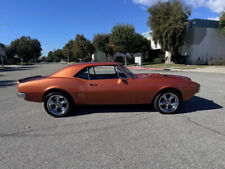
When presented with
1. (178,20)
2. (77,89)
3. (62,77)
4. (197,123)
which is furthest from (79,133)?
(178,20)

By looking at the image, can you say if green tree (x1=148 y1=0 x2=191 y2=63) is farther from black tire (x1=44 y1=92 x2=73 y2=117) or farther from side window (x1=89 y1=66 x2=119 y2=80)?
black tire (x1=44 y1=92 x2=73 y2=117)

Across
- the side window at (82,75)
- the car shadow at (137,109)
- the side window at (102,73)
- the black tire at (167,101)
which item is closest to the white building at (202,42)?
the car shadow at (137,109)

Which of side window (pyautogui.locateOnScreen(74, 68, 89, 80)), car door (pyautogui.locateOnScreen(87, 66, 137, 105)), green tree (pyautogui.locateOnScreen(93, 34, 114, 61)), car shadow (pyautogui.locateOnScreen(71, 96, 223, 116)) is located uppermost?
green tree (pyautogui.locateOnScreen(93, 34, 114, 61))

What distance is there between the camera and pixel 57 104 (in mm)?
3678

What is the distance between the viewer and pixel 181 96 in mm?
3746

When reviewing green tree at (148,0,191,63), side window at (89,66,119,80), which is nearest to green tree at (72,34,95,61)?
green tree at (148,0,191,63)

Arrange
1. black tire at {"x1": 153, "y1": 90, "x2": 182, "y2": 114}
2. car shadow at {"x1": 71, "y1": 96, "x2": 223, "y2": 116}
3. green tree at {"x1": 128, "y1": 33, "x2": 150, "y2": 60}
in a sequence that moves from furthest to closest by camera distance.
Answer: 1. green tree at {"x1": 128, "y1": 33, "x2": 150, "y2": 60}
2. car shadow at {"x1": 71, "y1": 96, "x2": 223, "y2": 116}
3. black tire at {"x1": 153, "y1": 90, "x2": 182, "y2": 114}

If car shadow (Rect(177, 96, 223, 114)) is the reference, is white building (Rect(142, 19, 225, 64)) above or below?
above

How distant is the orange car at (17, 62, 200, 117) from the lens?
354 centimetres

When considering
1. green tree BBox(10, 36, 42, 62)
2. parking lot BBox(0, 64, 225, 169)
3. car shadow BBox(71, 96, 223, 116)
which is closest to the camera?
parking lot BBox(0, 64, 225, 169)

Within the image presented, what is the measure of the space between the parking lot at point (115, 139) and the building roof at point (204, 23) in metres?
27.1

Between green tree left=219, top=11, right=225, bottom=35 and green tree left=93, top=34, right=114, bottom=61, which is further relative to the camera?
green tree left=93, top=34, right=114, bottom=61

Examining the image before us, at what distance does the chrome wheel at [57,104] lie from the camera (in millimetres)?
3629

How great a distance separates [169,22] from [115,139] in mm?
27107
